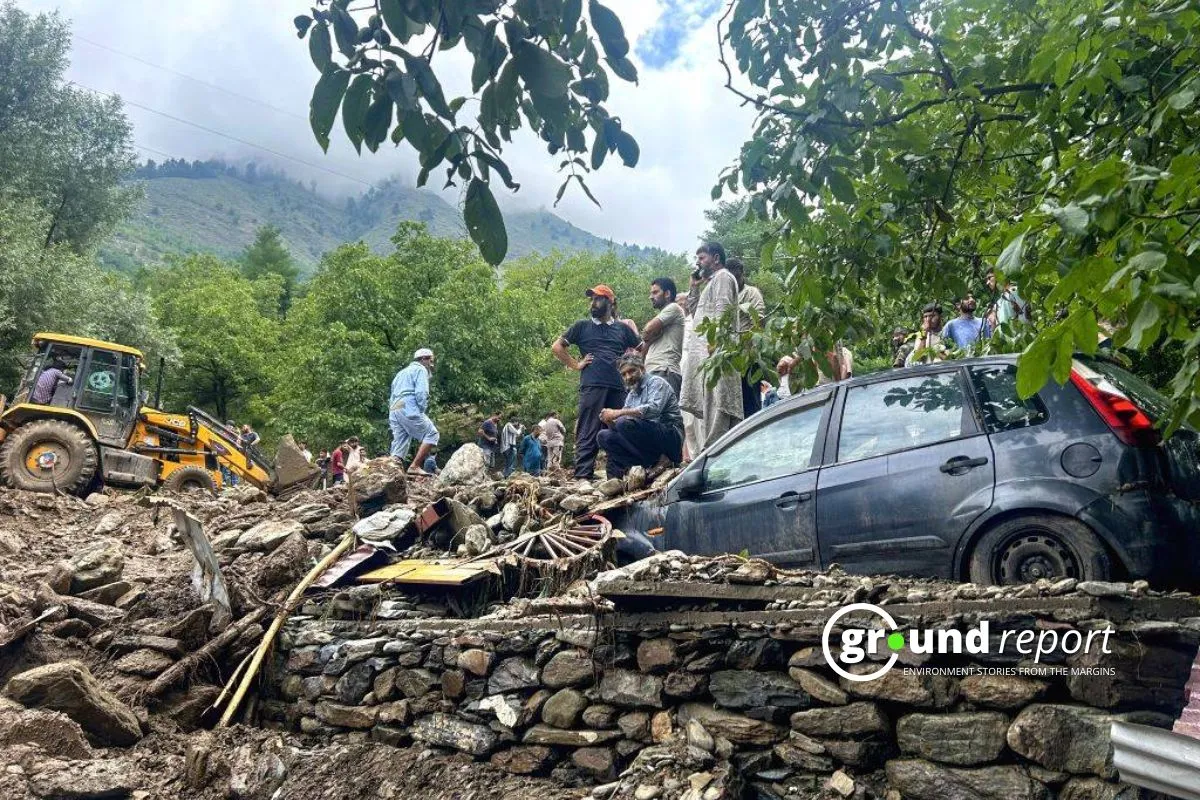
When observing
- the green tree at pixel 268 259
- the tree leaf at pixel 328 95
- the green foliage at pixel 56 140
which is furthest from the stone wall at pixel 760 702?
the green tree at pixel 268 259

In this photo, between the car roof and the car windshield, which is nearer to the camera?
the car windshield

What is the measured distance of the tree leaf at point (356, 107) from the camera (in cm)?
152

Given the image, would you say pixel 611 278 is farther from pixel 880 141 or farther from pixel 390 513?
pixel 880 141

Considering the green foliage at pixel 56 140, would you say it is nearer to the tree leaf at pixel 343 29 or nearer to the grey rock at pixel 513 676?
the grey rock at pixel 513 676

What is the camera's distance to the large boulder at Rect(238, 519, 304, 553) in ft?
27.2

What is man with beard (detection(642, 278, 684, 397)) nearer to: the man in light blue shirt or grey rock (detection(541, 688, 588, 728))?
the man in light blue shirt

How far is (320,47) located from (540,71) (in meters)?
0.41

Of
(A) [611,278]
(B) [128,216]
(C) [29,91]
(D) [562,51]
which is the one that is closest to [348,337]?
(B) [128,216]

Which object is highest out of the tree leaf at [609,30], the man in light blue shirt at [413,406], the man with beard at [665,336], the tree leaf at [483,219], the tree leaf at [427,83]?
the man with beard at [665,336]

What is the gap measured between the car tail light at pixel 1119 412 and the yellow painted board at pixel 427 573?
4.59 meters

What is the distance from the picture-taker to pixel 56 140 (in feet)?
82.2

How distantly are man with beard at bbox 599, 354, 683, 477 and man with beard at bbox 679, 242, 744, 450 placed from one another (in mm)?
230

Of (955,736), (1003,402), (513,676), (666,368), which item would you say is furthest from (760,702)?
(666,368)

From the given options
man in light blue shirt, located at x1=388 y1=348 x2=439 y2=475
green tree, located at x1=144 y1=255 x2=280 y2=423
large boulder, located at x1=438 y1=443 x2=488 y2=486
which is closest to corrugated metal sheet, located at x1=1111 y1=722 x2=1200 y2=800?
large boulder, located at x1=438 y1=443 x2=488 y2=486
